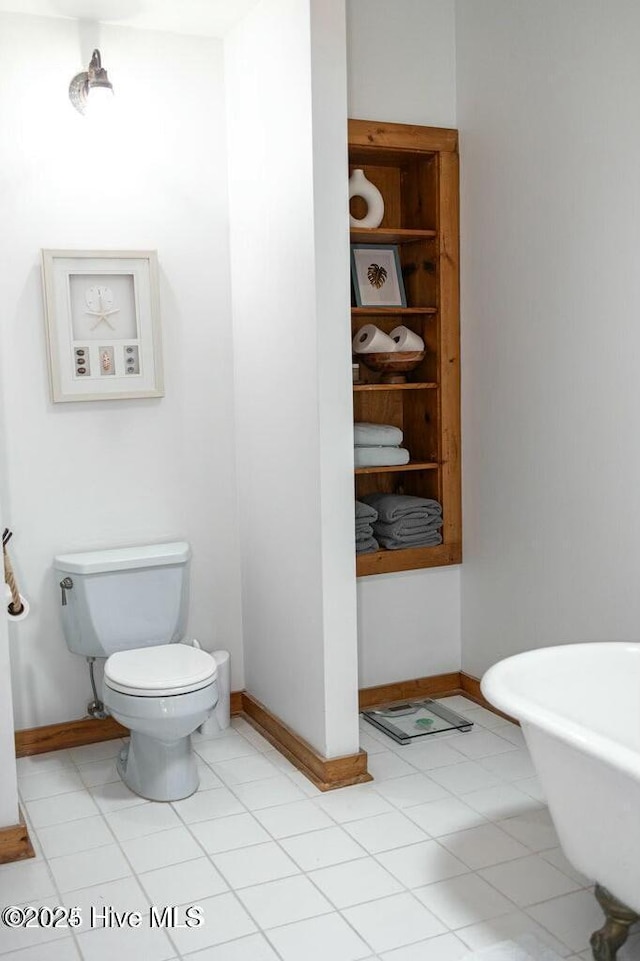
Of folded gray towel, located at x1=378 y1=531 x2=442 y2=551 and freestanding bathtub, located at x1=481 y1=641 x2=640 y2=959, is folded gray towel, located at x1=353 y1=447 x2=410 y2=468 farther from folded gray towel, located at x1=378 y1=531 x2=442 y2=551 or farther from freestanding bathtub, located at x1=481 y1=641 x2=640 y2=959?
freestanding bathtub, located at x1=481 y1=641 x2=640 y2=959

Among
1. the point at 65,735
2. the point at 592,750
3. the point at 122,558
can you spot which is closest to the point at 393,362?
the point at 122,558

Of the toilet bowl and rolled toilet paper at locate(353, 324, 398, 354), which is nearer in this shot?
the toilet bowl

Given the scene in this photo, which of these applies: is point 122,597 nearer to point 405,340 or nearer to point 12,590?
point 12,590

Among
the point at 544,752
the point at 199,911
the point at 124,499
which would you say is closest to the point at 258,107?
the point at 124,499

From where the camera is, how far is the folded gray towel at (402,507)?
3.73 m

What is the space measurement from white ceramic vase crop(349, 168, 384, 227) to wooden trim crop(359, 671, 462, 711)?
1.78 meters

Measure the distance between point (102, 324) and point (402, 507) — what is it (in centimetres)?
129

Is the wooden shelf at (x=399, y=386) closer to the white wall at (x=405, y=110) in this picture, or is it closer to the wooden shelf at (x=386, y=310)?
the wooden shelf at (x=386, y=310)

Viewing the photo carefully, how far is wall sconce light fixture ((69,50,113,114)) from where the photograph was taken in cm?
312

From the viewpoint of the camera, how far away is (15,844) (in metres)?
2.75

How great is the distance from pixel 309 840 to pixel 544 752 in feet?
2.98

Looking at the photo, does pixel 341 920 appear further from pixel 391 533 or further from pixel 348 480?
pixel 391 533

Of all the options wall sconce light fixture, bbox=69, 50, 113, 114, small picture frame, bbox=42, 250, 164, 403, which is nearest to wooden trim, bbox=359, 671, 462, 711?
small picture frame, bbox=42, 250, 164, 403

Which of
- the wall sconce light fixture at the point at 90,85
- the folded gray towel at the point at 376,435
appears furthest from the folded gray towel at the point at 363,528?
the wall sconce light fixture at the point at 90,85
